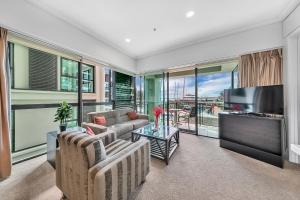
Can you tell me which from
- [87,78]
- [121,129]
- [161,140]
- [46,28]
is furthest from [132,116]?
[46,28]

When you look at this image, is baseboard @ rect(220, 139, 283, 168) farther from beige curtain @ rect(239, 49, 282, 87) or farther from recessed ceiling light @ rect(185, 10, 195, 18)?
recessed ceiling light @ rect(185, 10, 195, 18)

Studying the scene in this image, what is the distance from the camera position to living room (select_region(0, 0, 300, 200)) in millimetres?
1577

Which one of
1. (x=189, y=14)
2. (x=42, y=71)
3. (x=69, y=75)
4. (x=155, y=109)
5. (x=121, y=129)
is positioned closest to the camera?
(x=189, y=14)

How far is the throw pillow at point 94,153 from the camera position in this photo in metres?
1.20

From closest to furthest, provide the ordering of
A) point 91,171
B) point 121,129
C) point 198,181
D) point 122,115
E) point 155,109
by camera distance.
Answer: point 91,171 → point 198,181 → point 155,109 → point 121,129 → point 122,115

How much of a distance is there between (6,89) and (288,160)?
4997 millimetres

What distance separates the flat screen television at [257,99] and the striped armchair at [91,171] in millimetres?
2522

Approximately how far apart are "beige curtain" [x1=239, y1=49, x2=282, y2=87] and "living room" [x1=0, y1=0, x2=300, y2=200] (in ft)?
0.06

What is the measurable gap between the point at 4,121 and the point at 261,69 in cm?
481

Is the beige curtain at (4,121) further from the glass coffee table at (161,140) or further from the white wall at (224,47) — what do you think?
the white wall at (224,47)

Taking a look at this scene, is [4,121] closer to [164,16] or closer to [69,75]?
[69,75]

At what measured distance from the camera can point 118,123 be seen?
375 cm

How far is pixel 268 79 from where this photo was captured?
281 centimetres

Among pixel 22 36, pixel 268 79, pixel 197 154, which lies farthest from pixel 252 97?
pixel 22 36
